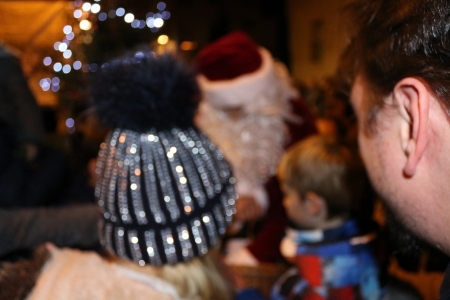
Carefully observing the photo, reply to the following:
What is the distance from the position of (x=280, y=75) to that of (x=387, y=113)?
178 centimetres

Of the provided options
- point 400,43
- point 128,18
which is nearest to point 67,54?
point 128,18

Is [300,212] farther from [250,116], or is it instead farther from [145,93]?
Answer: [250,116]

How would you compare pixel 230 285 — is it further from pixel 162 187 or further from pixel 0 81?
pixel 0 81

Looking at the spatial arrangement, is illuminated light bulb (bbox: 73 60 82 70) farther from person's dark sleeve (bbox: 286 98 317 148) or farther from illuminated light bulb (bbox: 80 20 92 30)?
person's dark sleeve (bbox: 286 98 317 148)

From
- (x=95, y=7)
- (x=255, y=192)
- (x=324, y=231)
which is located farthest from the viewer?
(x=95, y=7)

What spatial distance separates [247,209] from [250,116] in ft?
1.74

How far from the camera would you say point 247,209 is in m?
2.17

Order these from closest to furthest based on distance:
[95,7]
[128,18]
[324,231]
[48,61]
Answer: [324,231] → [95,7] → [128,18] → [48,61]

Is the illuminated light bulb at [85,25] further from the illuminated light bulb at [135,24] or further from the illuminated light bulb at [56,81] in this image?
the illuminated light bulb at [56,81]

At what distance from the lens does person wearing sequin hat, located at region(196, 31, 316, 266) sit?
230cm

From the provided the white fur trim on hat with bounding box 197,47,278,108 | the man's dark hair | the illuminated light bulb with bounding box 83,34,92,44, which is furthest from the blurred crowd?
the illuminated light bulb with bounding box 83,34,92,44

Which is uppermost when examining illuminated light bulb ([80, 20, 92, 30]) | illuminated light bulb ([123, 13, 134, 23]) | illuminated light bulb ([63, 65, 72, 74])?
illuminated light bulb ([123, 13, 134, 23])

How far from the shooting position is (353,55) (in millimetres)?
1007

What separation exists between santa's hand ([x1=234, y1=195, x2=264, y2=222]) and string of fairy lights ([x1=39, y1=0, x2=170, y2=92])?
6.04ft
